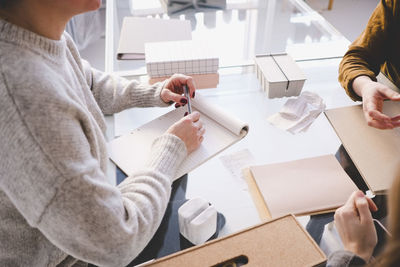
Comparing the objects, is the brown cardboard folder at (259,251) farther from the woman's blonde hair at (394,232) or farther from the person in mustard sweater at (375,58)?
the person in mustard sweater at (375,58)

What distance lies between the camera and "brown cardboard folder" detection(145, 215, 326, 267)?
0.54 meters

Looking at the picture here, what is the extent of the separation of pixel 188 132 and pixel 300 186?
0.99ft

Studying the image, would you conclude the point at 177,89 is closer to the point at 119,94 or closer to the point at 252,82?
the point at 119,94

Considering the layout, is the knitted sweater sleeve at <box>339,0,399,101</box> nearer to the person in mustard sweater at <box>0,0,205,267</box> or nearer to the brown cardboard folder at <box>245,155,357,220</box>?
the brown cardboard folder at <box>245,155,357,220</box>

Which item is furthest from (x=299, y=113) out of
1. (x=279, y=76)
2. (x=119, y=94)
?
(x=119, y=94)

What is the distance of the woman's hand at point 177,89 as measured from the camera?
973 mm

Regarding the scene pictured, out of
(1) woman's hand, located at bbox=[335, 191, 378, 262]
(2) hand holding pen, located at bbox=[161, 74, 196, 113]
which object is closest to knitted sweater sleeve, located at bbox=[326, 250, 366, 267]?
(1) woman's hand, located at bbox=[335, 191, 378, 262]

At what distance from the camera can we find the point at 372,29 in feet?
3.56

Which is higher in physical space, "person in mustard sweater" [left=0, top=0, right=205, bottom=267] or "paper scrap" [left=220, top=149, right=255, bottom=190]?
"person in mustard sweater" [left=0, top=0, right=205, bottom=267]

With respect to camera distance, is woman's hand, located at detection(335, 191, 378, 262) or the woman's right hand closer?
woman's hand, located at detection(335, 191, 378, 262)

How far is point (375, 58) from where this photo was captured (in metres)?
1.10

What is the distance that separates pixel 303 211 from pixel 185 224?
0.26 m

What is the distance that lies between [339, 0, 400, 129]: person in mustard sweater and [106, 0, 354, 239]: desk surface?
11cm

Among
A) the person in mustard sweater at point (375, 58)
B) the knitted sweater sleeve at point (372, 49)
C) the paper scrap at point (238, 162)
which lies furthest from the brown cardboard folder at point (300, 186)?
the knitted sweater sleeve at point (372, 49)
